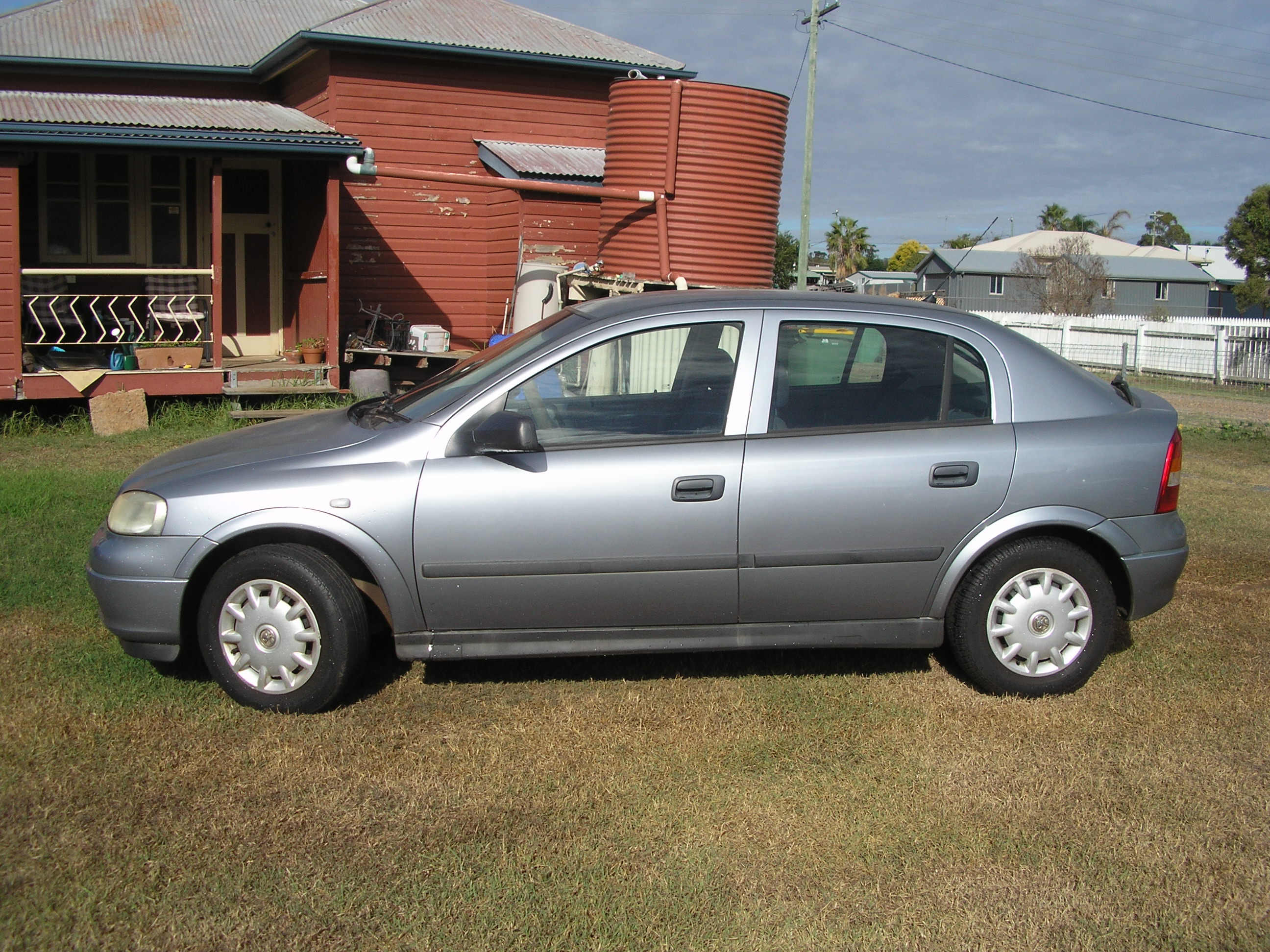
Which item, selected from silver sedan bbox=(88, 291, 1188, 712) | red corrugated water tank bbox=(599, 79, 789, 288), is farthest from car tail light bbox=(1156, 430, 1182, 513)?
red corrugated water tank bbox=(599, 79, 789, 288)

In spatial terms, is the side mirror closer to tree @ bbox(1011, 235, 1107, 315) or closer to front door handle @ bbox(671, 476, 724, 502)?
front door handle @ bbox(671, 476, 724, 502)

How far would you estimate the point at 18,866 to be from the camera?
3238mm

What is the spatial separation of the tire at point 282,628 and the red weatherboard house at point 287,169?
A: 836 centimetres

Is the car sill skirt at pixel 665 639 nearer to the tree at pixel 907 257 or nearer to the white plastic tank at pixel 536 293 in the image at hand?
the white plastic tank at pixel 536 293

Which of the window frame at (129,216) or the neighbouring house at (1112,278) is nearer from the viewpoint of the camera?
the window frame at (129,216)

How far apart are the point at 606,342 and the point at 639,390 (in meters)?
0.25

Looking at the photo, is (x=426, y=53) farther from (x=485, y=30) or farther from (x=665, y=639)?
(x=665, y=639)

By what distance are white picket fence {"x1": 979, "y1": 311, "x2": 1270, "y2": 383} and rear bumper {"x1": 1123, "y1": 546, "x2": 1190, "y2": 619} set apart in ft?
49.0

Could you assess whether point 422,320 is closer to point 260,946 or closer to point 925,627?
point 925,627

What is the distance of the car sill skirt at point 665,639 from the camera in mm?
4398

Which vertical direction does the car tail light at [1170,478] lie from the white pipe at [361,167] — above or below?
below

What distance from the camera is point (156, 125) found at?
38.7 ft

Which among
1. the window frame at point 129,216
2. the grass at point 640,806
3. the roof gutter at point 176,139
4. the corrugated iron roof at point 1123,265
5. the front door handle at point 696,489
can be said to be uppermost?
the corrugated iron roof at point 1123,265

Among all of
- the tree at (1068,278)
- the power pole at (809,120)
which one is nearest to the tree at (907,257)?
the tree at (1068,278)
